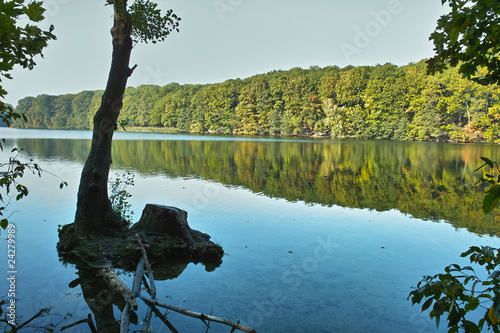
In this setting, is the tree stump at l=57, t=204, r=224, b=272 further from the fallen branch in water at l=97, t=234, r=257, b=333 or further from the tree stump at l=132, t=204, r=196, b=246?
the fallen branch in water at l=97, t=234, r=257, b=333

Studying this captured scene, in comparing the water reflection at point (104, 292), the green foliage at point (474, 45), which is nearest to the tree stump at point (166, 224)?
the water reflection at point (104, 292)

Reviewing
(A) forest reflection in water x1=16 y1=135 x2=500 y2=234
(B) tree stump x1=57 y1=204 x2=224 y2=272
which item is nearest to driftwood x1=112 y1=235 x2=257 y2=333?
(B) tree stump x1=57 y1=204 x2=224 y2=272

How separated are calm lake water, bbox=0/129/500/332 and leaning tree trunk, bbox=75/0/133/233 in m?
1.22

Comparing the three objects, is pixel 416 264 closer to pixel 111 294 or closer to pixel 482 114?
pixel 111 294

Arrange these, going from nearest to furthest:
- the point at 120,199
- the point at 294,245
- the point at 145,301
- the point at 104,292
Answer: the point at 145,301 < the point at 104,292 < the point at 294,245 < the point at 120,199

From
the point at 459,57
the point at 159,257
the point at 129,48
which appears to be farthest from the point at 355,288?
the point at 129,48

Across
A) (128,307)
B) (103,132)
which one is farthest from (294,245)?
(103,132)

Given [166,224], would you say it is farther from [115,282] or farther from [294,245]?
[294,245]

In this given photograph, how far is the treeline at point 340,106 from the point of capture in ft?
202

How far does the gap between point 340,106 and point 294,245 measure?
82273mm

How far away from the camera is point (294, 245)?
8.72m

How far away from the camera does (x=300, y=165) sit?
26.0 metres

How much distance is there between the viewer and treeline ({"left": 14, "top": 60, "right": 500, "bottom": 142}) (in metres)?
61.6

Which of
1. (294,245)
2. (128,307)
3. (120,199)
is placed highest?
(120,199)
